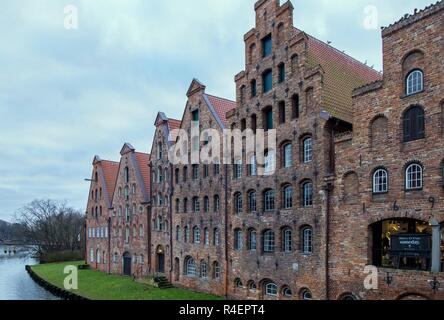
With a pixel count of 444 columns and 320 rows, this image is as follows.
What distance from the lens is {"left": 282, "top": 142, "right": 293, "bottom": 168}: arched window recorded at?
18.9m

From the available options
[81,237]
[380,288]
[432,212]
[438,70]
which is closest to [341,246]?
[380,288]

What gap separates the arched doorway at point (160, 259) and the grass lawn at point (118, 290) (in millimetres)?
1899

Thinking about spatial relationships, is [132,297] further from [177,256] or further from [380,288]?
[380,288]

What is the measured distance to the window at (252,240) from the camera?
2069 cm

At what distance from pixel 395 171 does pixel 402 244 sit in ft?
8.69

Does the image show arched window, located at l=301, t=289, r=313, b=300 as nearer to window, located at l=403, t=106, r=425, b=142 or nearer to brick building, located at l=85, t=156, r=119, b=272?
window, located at l=403, t=106, r=425, b=142

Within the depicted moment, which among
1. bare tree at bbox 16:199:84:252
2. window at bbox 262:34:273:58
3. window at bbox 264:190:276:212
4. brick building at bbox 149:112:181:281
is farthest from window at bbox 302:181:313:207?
bare tree at bbox 16:199:84:252

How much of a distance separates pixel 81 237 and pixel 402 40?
6209 cm

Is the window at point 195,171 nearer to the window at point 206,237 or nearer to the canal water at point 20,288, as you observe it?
the window at point 206,237

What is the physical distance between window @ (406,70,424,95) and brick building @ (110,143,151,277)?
22.6 metres

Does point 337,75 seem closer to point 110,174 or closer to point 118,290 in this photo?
point 118,290


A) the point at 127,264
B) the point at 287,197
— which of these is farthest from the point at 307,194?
the point at 127,264

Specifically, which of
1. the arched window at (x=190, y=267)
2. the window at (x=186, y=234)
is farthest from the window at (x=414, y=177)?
the window at (x=186, y=234)

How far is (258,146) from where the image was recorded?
20578mm
